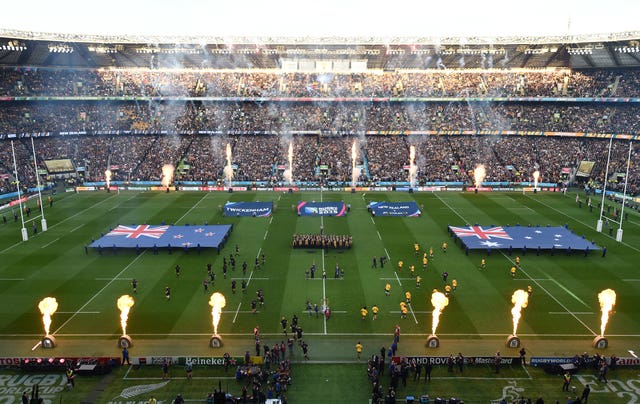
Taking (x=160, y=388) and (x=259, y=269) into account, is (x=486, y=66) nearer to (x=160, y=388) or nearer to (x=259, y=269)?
(x=259, y=269)

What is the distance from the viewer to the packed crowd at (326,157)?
74875mm

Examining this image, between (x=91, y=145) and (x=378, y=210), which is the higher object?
(x=91, y=145)

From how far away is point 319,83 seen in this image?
301 ft

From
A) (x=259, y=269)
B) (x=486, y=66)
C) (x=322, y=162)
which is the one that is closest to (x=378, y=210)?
(x=259, y=269)

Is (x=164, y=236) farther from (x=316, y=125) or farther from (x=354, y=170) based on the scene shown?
(x=316, y=125)

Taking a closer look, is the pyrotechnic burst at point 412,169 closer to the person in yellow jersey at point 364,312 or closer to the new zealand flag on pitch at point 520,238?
the new zealand flag on pitch at point 520,238

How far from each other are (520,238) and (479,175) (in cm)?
3121

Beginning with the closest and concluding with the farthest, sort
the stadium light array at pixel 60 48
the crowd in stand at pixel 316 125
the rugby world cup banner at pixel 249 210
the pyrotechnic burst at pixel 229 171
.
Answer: the rugby world cup banner at pixel 249 210 < the pyrotechnic burst at pixel 229 171 < the stadium light array at pixel 60 48 < the crowd in stand at pixel 316 125

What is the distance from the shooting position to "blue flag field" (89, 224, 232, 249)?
42.7 meters

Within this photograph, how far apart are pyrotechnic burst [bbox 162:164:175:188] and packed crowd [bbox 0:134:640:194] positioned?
821 millimetres

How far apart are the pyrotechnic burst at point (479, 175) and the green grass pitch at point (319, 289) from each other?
18.5 m

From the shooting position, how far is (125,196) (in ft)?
217

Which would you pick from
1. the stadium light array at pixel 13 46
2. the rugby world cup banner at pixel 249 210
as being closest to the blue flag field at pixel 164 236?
the rugby world cup banner at pixel 249 210

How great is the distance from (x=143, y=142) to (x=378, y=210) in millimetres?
47822
